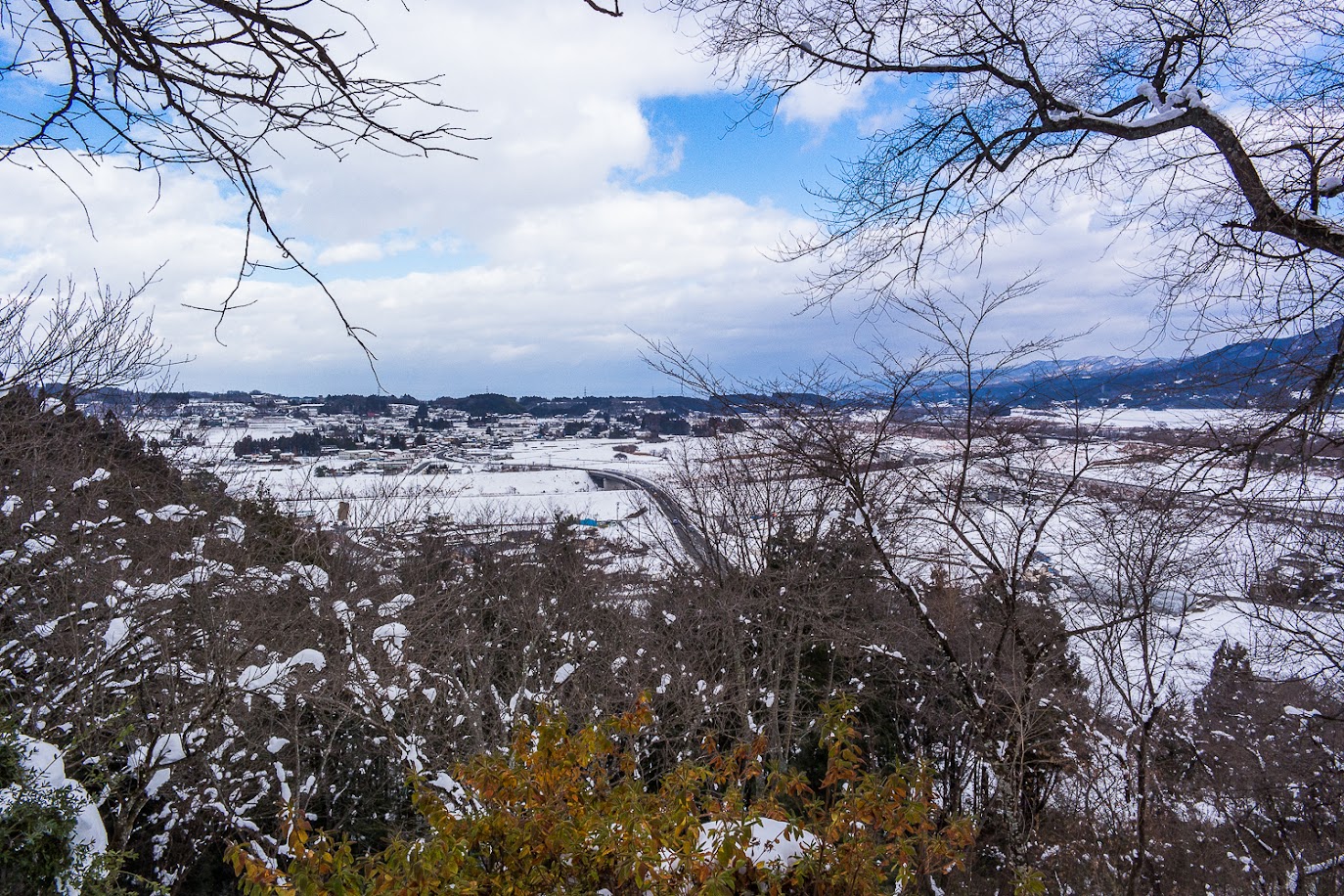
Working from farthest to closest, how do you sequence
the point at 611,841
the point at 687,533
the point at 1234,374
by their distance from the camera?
the point at 687,533, the point at 1234,374, the point at 611,841

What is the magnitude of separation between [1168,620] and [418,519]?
40.6 ft

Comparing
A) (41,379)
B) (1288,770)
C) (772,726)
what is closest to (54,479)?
(41,379)

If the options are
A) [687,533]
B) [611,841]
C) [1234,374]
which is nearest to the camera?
[611,841]

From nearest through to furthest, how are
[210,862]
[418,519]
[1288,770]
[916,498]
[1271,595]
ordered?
[916,498] → [1271,595] → [210,862] → [1288,770] → [418,519]

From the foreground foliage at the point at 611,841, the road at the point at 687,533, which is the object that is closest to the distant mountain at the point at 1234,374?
the foreground foliage at the point at 611,841

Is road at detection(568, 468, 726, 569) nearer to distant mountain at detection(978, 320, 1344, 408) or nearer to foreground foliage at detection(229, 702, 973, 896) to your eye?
distant mountain at detection(978, 320, 1344, 408)

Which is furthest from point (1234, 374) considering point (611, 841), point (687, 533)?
point (687, 533)

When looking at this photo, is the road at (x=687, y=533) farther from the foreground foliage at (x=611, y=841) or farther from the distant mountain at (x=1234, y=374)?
the foreground foliage at (x=611, y=841)

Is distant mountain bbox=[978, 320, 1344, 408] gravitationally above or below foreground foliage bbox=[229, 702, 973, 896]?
above

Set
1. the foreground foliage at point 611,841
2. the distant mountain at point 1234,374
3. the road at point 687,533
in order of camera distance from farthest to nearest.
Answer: the road at point 687,533 < the distant mountain at point 1234,374 < the foreground foliage at point 611,841

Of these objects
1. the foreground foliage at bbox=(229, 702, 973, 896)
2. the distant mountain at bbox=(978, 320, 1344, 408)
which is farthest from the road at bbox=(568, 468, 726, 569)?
the foreground foliage at bbox=(229, 702, 973, 896)

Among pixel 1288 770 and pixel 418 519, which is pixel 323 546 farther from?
pixel 1288 770

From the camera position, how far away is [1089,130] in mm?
3283

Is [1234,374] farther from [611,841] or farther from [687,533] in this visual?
[687,533]
